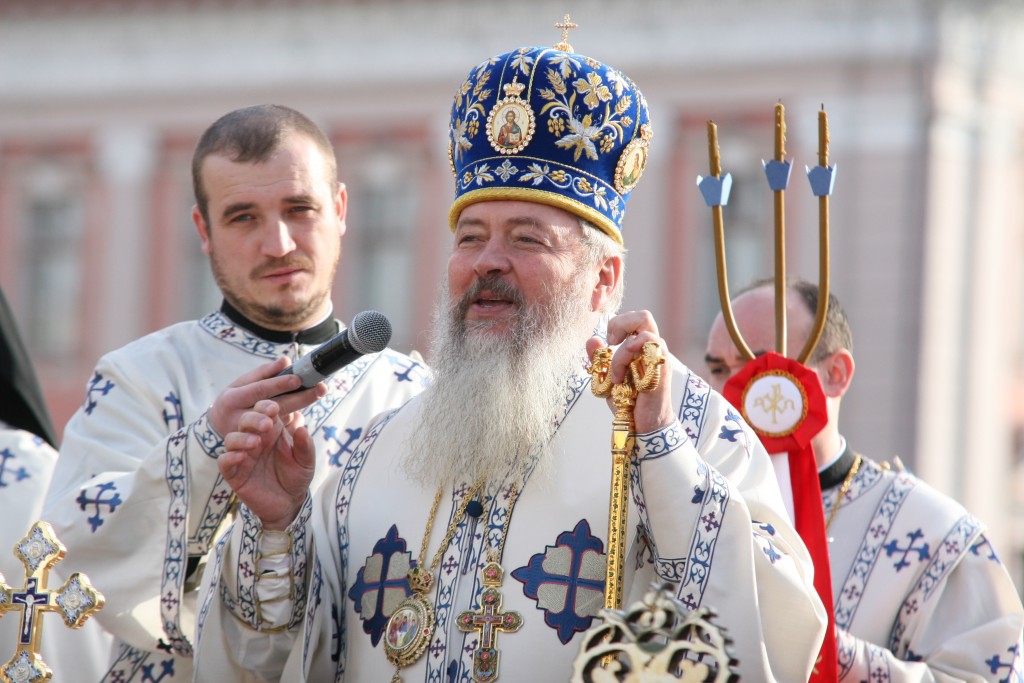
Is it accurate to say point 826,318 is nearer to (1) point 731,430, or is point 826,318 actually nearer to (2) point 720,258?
(2) point 720,258

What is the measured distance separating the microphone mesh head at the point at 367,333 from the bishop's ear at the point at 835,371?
1810 mm

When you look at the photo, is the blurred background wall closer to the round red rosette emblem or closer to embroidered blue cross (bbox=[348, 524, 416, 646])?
the round red rosette emblem

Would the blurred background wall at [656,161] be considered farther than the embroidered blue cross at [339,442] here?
Yes

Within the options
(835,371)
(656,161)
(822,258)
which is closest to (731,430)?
(822,258)

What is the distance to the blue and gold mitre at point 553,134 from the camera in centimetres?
448

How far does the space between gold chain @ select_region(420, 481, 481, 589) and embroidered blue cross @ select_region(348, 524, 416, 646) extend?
0.04 metres

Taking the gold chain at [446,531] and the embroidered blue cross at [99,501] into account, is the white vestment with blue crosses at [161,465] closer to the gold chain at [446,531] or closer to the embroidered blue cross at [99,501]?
the embroidered blue cross at [99,501]

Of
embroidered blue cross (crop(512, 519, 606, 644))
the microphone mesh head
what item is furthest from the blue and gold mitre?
embroidered blue cross (crop(512, 519, 606, 644))

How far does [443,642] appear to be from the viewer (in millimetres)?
4180

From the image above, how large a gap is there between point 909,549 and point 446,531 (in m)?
1.45

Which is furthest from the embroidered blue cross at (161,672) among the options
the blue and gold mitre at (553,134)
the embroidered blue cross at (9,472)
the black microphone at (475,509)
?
the blue and gold mitre at (553,134)

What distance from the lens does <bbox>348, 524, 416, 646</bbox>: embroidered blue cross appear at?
4.32m

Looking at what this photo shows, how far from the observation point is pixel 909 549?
5.08 metres

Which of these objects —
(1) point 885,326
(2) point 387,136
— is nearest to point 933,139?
(1) point 885,326
